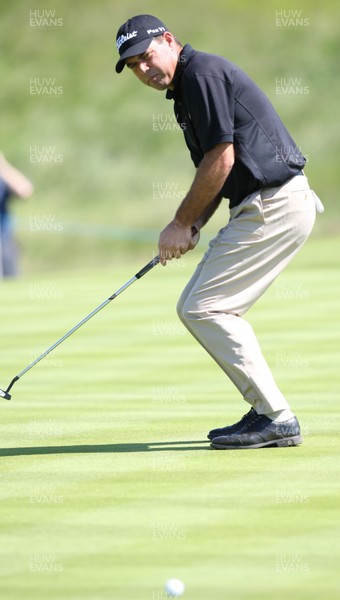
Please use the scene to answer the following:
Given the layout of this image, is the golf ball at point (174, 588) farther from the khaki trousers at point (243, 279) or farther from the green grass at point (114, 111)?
the green grass at point (114, 111)

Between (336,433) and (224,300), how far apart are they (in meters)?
1.07

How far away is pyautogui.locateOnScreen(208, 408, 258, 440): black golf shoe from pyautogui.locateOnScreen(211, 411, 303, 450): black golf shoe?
0.18 feet

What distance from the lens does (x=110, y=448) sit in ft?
24.5

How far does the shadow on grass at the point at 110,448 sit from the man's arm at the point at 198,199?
97 cm

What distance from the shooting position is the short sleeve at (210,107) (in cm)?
687

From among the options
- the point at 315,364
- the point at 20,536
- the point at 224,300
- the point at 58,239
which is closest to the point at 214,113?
the point at 224,300

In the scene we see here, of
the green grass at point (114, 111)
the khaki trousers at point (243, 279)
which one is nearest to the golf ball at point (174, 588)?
the khaki trousers at point (243, 279)

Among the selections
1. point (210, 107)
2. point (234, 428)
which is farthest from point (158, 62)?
point (234, 428)

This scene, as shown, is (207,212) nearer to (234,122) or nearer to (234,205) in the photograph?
(234,205)

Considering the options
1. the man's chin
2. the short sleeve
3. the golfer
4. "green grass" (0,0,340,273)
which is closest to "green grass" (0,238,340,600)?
the golfer

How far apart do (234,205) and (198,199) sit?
0.91ft

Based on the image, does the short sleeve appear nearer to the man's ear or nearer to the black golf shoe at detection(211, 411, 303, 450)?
the man's ear

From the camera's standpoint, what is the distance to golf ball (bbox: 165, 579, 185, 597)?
4543 mm

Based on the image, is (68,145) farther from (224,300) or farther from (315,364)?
(224,300)
